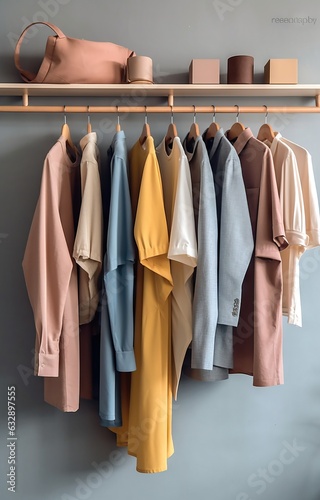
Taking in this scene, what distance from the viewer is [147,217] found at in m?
1.84

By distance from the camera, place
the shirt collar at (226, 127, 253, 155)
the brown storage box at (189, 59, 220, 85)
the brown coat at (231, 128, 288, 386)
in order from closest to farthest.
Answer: the brown coat at (231, 128, 288, 386)
the shirt collar at (226, 127, 253, 155)
the brown storage box at (189, 59, 220, 85)

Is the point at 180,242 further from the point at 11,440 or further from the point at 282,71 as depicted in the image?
the point at 11,440

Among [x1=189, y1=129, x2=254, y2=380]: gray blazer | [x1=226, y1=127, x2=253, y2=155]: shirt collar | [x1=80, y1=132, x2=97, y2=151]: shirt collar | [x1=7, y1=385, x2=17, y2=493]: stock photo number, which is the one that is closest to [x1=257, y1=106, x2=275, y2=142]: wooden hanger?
[x1=226, y1=127, x2=253, y2=155]: shirt collar

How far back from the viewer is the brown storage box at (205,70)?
2.03 metres

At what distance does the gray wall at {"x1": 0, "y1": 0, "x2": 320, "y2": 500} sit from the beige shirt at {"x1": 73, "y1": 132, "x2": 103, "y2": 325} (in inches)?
9.7

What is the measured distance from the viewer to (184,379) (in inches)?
86.4

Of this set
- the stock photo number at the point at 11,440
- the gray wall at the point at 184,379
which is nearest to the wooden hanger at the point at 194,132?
the gray wall at the point at 184,379

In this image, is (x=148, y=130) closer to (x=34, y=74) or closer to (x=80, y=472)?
(x=34, y=74)

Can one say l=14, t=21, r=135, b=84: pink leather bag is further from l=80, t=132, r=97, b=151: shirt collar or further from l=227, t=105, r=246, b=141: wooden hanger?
l=227, t=105, r=246, b=141: wooden hanger

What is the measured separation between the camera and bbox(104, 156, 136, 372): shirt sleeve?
6.05 ft

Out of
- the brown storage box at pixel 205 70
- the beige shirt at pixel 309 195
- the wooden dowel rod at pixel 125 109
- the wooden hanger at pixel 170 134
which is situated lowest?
the beige shirt at pixel 309 195

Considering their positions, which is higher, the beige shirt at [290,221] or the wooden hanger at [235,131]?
the wooden hanger at [235,131]

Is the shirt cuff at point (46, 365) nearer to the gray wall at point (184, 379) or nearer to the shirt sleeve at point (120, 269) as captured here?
the shirt sleeve at point (120, 269)
